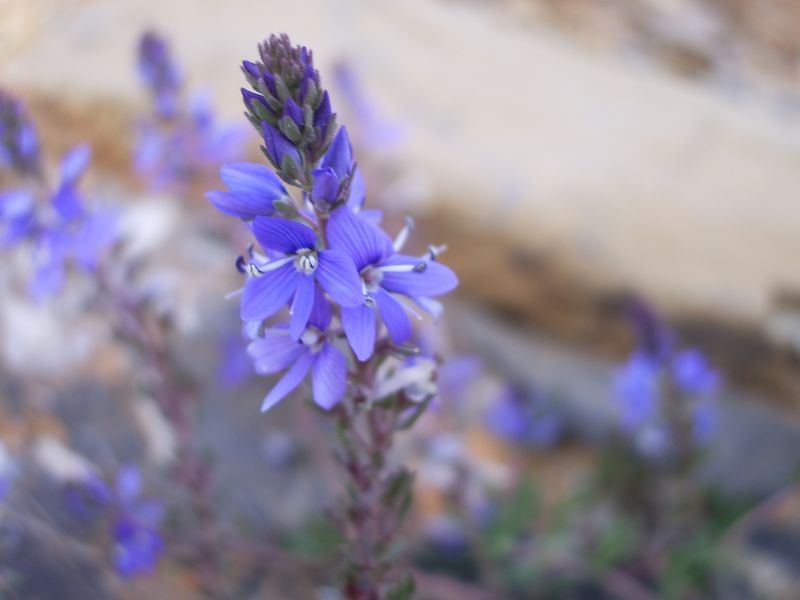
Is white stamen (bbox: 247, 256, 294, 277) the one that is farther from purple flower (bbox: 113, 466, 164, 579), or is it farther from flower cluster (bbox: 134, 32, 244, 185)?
flower cluster (bbox: 134, 32, 244, 185)

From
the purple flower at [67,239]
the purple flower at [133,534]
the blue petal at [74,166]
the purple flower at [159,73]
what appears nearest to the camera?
the blue petal at [74,166]

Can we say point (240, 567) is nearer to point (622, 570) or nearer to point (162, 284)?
point (162, 284)

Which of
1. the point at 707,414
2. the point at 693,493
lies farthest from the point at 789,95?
the point at 693,493

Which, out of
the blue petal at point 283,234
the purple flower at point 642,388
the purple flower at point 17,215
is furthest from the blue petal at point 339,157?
the purple flower at point 642,388

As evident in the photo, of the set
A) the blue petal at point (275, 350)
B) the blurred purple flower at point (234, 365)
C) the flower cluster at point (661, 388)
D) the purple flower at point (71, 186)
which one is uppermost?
the blurred purple flower at point (234, 365)

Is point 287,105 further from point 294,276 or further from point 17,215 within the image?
point 17,215

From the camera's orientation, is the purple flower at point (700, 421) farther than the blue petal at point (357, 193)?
Yes

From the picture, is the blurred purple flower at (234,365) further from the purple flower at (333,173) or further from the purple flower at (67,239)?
the purple flower at (333,173)
